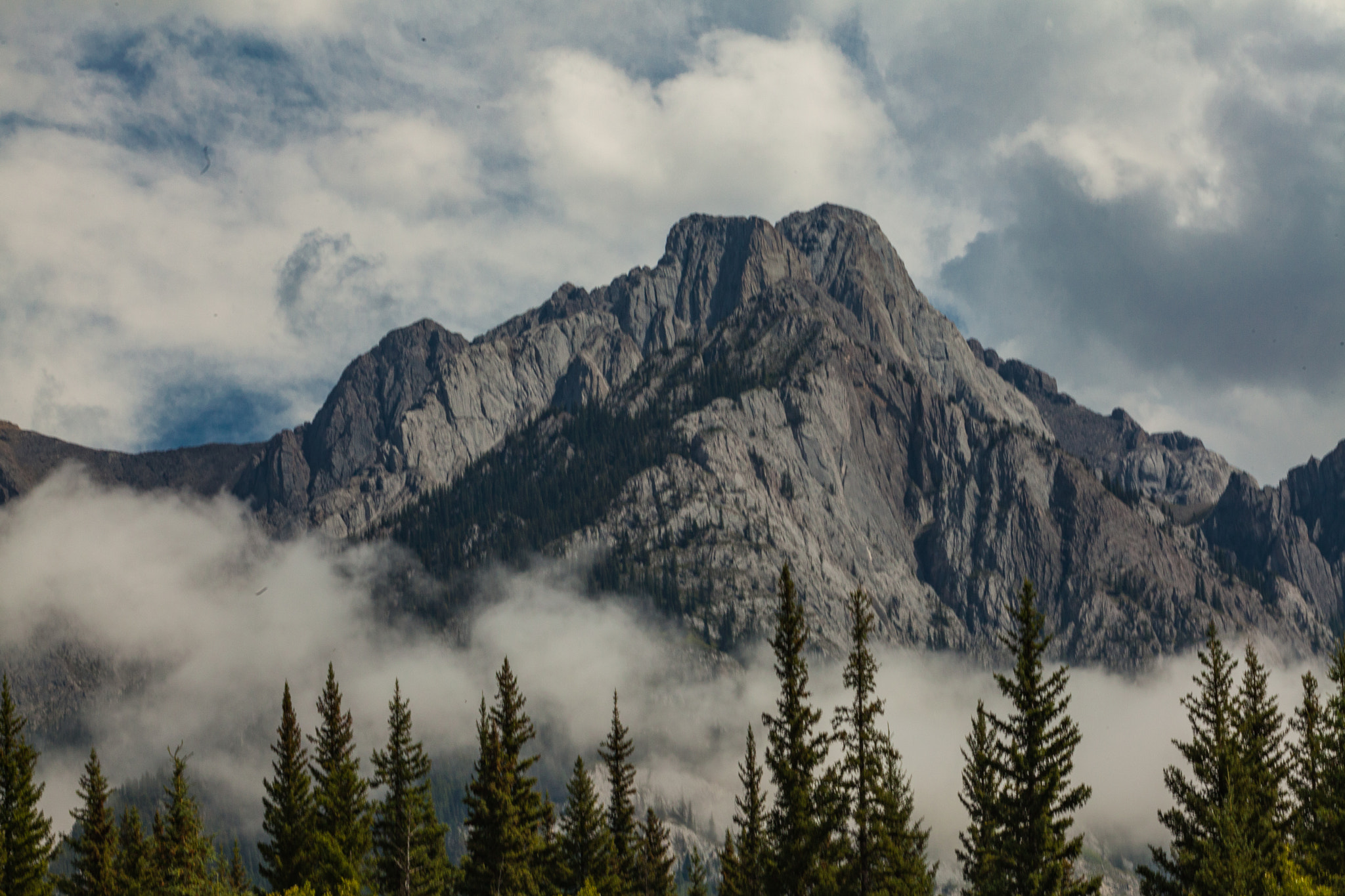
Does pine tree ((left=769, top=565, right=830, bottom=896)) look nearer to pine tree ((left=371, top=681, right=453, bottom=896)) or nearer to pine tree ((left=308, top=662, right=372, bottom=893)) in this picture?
pine tree ((left=308, top=662, right=372, bottom=893))

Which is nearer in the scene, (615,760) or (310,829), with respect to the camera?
(310,829)

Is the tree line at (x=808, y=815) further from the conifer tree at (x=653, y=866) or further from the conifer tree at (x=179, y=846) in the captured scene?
the conifer tree at (x=653, y=866)

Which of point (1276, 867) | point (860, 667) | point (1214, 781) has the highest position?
point (860, 667)

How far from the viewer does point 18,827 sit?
222 feet

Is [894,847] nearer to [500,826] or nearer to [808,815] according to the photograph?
[808,815]

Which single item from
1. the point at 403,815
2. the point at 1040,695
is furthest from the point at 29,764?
the point at 1040,695

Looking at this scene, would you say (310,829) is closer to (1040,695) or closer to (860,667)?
(860,667)

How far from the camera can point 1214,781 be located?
196 ft

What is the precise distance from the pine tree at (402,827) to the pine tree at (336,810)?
1.20m

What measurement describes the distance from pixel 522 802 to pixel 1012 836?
3235cm

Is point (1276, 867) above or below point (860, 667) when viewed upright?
below

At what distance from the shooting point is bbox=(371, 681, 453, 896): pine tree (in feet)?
250

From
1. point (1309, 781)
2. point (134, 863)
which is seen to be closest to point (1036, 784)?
point (1309, 781)

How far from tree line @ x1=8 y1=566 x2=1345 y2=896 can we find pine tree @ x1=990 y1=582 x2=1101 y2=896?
0.09 m
